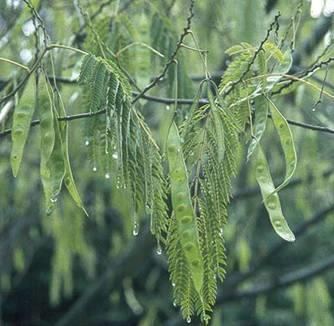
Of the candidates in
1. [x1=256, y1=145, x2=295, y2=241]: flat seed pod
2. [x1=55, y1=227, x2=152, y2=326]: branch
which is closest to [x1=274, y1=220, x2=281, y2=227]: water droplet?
[x1=256, y1=145, x2=295, y2=241]: flat seed pod

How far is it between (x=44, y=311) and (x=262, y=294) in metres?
3.42

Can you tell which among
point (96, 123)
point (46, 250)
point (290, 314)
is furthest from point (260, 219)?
point (96, 123)

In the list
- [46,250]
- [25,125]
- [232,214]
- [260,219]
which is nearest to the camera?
[25,125]

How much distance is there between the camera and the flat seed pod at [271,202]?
3.86 feet

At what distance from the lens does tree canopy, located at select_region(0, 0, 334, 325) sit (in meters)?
1.19

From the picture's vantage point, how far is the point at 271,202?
122cm

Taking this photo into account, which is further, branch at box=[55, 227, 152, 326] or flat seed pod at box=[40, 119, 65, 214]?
branch at box=[55, 227, 152, 326]

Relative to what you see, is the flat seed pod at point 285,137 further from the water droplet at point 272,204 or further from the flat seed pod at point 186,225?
the flat seed pod at point 186,225

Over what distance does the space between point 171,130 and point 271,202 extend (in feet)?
0.57

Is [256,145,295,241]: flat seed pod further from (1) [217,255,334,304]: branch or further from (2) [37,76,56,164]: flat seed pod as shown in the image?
(1) [217,255,334,304]: branch

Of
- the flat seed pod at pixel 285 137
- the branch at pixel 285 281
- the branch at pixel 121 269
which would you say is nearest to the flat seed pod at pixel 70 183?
the flat seed pod at pixel 285 137

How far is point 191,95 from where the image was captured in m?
1.94

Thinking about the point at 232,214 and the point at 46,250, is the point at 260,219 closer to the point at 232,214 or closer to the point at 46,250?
the point at 46,250

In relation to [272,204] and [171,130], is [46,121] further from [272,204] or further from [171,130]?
[272,204]
